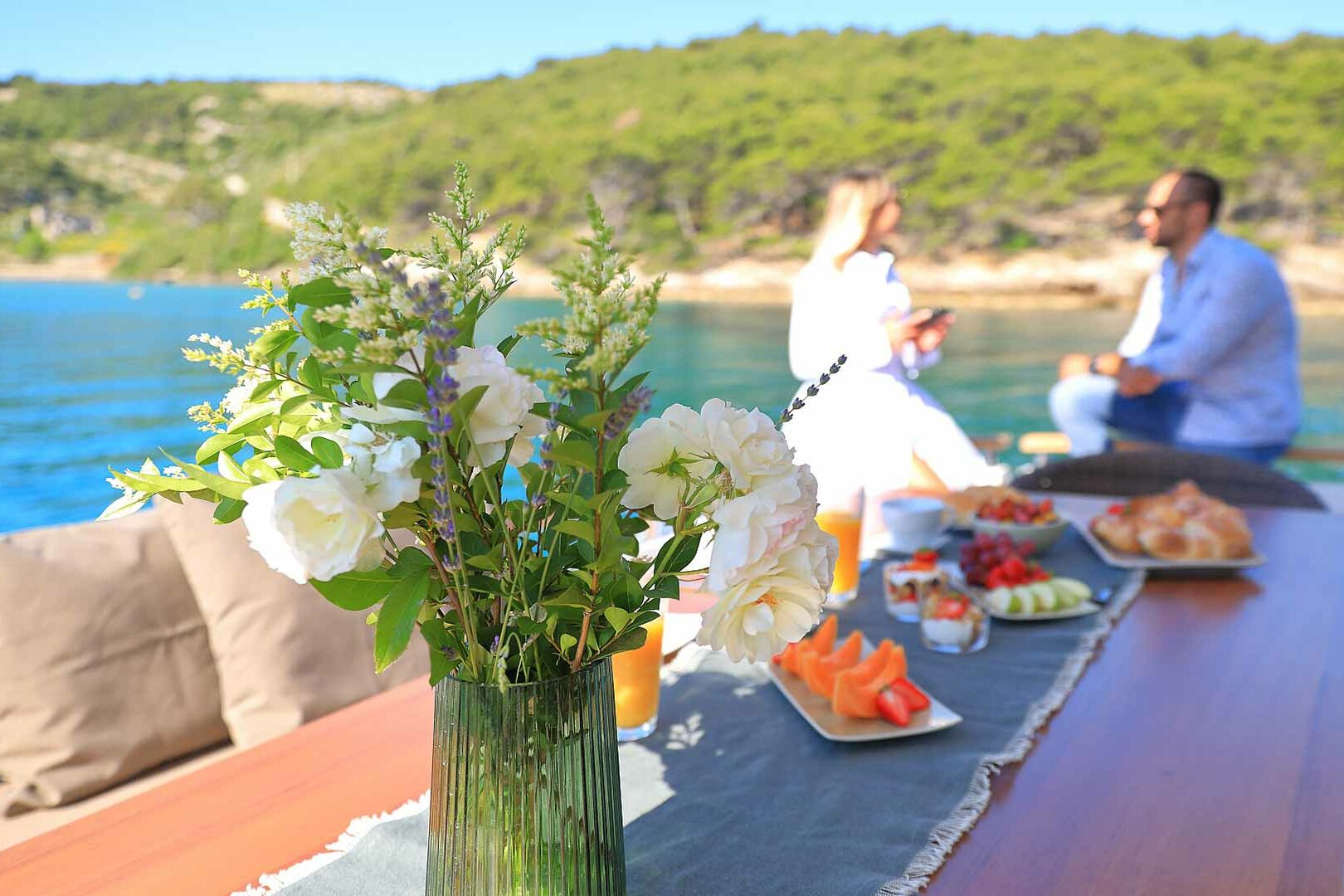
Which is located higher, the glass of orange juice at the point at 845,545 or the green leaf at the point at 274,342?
the green leaf at the point at 274,342

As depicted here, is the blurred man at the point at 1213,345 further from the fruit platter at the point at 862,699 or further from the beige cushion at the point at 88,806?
the beige cushion at the point at 88,806

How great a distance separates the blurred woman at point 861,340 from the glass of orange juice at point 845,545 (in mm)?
1383

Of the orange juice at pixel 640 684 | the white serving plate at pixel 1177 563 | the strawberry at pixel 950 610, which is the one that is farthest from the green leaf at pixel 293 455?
the white serving plate at pixel 1177 563

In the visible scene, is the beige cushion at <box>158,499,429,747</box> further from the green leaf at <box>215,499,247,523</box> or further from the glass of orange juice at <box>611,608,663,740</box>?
the green leaf at <box>215,499,247,523</box>

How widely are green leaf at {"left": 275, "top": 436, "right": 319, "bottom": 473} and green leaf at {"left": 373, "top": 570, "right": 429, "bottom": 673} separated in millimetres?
71

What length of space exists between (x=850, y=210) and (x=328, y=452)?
2.60m

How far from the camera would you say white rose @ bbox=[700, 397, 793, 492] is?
0.49m

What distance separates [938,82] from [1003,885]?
3161 centimetres

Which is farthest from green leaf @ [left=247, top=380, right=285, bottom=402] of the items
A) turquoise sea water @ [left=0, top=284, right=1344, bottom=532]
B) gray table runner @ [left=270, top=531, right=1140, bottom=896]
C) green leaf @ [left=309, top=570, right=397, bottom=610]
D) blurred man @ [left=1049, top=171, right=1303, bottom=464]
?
turquoise sea water @ [left=0, top=284, right=1344, bottom=532]

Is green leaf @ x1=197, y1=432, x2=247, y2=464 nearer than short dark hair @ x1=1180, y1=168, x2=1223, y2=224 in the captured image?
Yes

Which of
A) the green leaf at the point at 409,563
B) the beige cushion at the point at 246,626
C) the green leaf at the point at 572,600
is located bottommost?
the beige cushion at the point at 246,626

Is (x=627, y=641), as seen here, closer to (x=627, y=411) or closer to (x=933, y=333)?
(x=627, y=411)

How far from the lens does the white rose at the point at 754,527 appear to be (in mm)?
470

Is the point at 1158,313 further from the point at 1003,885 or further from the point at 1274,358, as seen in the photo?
the point at 1003,885
